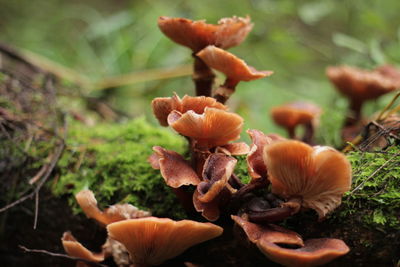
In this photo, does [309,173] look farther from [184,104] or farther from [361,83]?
[361,83]

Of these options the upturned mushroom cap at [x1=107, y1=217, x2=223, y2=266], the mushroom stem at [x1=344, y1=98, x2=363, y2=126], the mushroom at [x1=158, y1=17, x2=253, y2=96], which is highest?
the mushroom at [x1=158, y1=17, x2=253, y2=96]

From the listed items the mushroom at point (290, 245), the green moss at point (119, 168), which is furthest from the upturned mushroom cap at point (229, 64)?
the mushroom at point (290, 245)

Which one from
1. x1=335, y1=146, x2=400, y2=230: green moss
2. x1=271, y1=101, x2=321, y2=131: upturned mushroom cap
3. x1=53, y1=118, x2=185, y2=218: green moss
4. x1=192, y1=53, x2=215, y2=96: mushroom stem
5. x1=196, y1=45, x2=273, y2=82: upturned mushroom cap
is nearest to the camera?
x1=335, y1=146, x2=400, y2=230: green moss

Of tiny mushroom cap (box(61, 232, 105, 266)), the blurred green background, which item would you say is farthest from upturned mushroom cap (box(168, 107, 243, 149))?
the blurred green background

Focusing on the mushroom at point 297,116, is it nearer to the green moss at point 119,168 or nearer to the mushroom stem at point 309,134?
the mushroom stem at point 309,134

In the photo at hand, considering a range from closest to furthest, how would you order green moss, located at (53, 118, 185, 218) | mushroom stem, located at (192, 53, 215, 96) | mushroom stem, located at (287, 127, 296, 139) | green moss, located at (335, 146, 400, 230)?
green moss, located at (335, 146, 400, 230)
green moss, located at (53, 118, 185, 218)
mushroom stem, located at (192, 53, 215, 96)
mushroom stem, located at (287, 127, 296, 139)

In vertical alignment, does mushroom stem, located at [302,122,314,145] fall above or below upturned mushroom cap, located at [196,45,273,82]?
below

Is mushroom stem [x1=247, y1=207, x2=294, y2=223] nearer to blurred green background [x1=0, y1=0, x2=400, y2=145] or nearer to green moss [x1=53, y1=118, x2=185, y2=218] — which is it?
green moss [x1=53, y1=118, x2=185, y2=218]

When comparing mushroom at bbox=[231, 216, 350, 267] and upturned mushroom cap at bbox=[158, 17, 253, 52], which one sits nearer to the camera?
mushroom at bbox=[231, 216, 350, 267]

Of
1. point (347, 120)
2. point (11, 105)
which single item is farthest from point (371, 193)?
point (11, 105)
